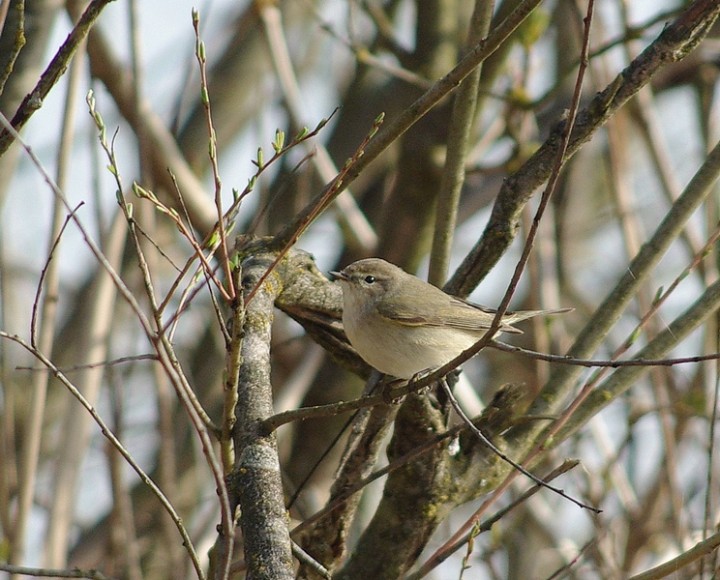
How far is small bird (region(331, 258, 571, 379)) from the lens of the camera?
3264 mm

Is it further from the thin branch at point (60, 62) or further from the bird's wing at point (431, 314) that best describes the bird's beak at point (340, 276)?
the thin branch at point (60, 62)

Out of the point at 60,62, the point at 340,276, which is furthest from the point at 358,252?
the point at 60,62

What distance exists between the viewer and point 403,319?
12.2 feet

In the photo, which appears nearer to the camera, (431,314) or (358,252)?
(431,314)

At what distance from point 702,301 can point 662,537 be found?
2.70m

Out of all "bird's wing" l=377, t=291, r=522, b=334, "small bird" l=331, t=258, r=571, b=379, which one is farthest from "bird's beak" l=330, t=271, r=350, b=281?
"bird's wing" l=377, t=291, r=522, b=334

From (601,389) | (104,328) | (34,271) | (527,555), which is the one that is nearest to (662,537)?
(527,555)

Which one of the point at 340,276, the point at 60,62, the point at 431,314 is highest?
the point at 340,276

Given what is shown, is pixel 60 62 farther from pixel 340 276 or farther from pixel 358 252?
pixel 358 252

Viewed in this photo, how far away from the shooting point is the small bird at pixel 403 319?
3.26 metres

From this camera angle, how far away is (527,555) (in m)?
6.08

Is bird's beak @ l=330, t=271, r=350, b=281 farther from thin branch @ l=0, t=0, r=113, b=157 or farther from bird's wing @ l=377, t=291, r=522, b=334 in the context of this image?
thin branch @ l=0, t=0, r=113, b=157

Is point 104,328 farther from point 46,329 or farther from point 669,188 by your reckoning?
point 669,188

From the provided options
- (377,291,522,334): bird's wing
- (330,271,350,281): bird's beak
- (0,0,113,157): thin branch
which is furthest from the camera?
(330,271,350,281): bird's beak
